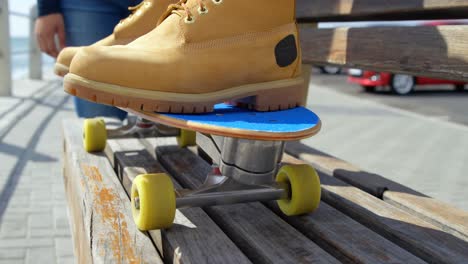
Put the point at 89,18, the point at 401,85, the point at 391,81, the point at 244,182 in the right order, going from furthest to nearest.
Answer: the point at 401,85, the point at 391,81, the point at 89,18, the point at 244,182

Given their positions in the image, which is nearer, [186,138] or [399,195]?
[399,195]

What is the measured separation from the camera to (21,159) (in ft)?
11.9

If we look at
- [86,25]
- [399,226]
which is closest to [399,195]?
[399,226]

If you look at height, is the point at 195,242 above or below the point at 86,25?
below

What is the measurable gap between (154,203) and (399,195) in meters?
0.85

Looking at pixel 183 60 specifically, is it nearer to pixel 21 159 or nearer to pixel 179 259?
pixel 179 259

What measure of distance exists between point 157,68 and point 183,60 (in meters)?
0.07

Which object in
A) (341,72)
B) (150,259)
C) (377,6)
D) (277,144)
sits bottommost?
(341,72)

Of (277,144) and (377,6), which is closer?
(277,144)

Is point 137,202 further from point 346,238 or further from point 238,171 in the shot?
point 346,238

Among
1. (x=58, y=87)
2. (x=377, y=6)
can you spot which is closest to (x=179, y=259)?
(x=377, y=6)

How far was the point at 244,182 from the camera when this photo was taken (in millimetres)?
1436

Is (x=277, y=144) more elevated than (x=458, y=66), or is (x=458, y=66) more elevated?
(x=458, y=66)

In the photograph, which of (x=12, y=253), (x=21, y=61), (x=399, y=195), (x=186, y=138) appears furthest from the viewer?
(x=21, y=61)
